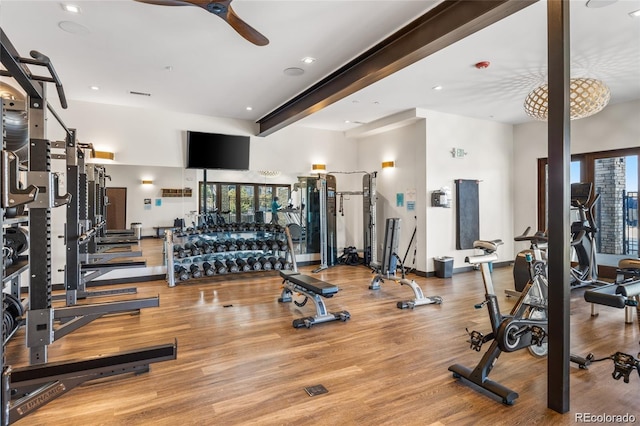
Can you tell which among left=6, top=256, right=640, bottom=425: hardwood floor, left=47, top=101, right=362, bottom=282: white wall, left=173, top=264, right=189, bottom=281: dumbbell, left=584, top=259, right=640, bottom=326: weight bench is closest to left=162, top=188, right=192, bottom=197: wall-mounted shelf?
left=47, top=101, right=362, bottom=282: white wall

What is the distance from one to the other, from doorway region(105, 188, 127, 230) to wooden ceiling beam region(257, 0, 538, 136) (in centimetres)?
386

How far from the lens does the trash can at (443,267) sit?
6449mm

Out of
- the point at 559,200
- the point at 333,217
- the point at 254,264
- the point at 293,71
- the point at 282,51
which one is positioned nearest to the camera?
the point at 559,200

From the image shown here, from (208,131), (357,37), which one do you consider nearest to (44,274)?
(357,37)

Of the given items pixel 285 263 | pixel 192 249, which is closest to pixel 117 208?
pixel 192 249

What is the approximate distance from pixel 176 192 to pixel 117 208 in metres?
1.05

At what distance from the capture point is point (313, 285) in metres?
4.11

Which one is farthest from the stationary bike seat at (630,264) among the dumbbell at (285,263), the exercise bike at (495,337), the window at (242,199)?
the window at (242,199)

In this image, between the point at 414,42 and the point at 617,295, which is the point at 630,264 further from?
the point at 414,42

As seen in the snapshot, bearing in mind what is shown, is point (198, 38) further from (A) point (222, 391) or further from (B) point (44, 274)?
(A) point (222, 391)

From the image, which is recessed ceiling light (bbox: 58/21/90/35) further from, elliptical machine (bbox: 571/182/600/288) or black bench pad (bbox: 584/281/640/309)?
elliptical machine (bbox: 571/182/600/288)

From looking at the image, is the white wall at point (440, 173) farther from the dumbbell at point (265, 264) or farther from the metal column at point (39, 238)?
the metal column at point (39, 238)

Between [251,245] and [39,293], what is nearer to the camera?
[39,293]

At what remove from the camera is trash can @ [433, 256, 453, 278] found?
645 cm
